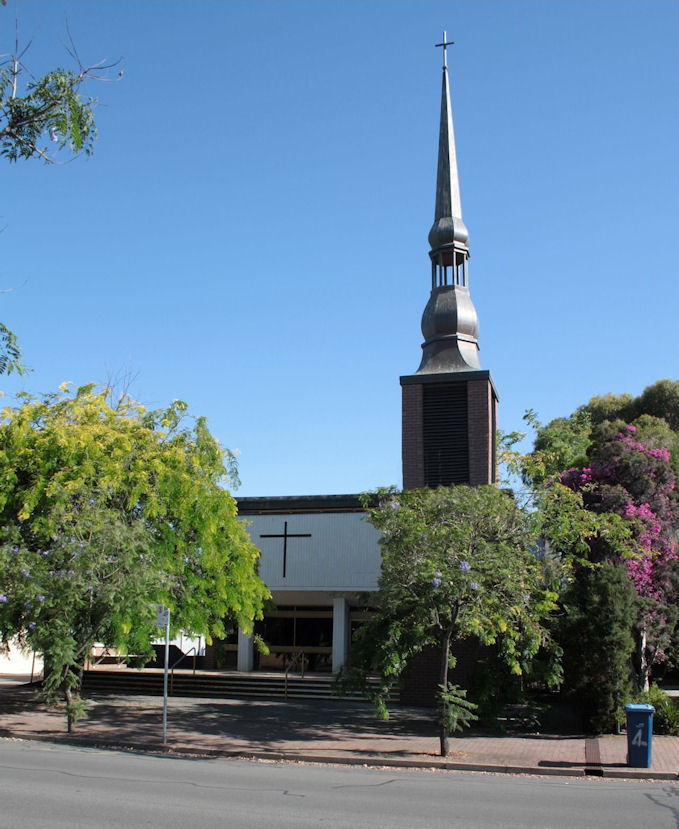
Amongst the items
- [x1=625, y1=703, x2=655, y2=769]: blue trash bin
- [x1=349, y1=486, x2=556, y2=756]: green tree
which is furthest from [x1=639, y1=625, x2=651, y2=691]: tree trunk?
[x1=625, y1=703, x2=655, y2=769]: blue trash bin

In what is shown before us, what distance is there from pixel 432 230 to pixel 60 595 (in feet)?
58.3

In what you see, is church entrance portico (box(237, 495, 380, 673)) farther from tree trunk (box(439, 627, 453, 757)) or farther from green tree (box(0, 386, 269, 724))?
tree trunk (box(439, 627, 453, 757))

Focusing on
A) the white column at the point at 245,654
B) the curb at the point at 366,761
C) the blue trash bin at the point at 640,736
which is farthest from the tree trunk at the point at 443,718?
the white column at the point at 245,654

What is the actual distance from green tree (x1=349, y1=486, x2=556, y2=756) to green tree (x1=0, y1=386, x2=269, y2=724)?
17.5 feet

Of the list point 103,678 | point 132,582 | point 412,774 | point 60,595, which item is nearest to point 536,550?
point 412,774

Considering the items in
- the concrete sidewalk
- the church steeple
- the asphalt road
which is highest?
the church steeple

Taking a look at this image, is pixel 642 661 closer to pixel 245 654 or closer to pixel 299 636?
pixel 299 636

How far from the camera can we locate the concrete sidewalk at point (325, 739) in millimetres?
13580

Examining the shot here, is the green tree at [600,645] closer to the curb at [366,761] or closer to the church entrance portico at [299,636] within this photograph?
the curb at [366,761]

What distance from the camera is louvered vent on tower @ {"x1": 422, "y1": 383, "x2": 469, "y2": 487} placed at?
82.9 ft

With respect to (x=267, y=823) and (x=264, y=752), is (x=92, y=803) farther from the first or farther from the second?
(x=264, y=752)

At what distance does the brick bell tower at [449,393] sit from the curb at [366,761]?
40.0 ft

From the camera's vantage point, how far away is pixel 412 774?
41.6 ft

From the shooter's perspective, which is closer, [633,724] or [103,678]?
[633,724]
